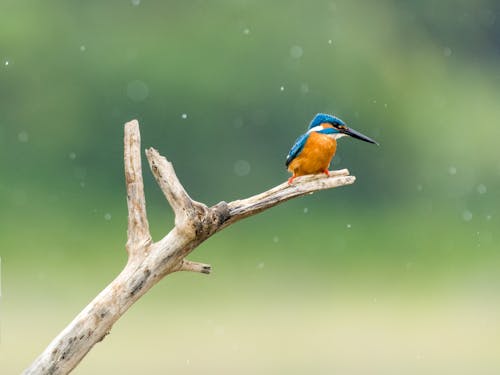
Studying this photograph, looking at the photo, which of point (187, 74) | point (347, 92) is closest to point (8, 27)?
point (187, 74)

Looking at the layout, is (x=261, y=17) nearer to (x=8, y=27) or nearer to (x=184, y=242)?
(x=8, y=27)

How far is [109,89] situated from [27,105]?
80cm

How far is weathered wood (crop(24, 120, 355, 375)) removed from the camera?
328 centimetres

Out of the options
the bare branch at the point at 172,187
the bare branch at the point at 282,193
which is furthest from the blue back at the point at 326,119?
the bare branch at the point at 172,187

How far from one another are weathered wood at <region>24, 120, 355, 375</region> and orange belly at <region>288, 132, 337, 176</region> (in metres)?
0.10

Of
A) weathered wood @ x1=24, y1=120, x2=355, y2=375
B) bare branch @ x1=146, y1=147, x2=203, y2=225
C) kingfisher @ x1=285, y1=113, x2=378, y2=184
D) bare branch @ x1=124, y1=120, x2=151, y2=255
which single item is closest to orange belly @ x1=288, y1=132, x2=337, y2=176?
kingfisher @ x1=285, y1=113, x2=378, y2=184

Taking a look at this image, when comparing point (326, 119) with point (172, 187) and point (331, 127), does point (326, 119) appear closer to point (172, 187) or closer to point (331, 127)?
point (331, 127)

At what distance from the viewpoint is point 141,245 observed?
11.2 ft

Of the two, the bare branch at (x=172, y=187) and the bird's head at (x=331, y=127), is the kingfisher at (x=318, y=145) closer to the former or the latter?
the bird's head at (x=331, y=127)

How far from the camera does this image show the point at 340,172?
3.64 m

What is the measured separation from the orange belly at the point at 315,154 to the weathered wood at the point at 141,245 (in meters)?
0.10

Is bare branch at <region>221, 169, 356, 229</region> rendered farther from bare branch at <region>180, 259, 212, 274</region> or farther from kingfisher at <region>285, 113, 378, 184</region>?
bare branch at <region>180, 259, 212, 274</region>

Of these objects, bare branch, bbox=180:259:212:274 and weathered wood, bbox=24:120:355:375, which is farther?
bare branch, bbox=180:259:212:274

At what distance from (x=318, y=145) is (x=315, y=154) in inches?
1.5
